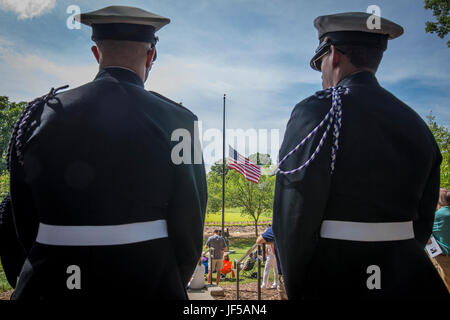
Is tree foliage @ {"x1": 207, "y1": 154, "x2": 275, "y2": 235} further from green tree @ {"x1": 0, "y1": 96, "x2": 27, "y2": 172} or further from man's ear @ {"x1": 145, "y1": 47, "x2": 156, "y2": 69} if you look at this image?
man's ear @ {"x1": 145, "y1": 47, "x2": 156, "y2": 69}

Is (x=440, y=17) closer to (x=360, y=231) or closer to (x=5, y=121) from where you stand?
(x=360, y=231)

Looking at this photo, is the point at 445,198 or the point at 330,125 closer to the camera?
the point at 330,125

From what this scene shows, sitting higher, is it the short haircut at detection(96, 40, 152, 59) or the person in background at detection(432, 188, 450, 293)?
the short haircut at detection(96, 40, 152, 59)

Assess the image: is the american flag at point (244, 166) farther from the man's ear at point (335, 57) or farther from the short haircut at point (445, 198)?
the man's ear at point (335, 57)

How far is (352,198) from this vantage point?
167 cm

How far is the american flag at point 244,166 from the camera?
56.9 ft

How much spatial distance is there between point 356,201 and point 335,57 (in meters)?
0.93

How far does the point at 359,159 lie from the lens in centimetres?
169

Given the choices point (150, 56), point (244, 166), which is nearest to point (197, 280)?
point (150, 56)

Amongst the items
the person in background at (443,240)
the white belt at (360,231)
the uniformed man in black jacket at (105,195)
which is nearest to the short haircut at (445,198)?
the person in background at (443,240)

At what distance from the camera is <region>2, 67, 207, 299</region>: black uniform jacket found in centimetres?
161

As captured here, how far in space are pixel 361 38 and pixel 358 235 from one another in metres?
1.17

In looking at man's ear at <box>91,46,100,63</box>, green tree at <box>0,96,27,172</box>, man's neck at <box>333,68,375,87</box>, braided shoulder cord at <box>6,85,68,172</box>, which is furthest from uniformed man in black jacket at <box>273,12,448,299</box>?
green tree at <box>0,96,27,172</box>

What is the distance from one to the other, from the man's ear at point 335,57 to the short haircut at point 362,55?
0.09 ft
